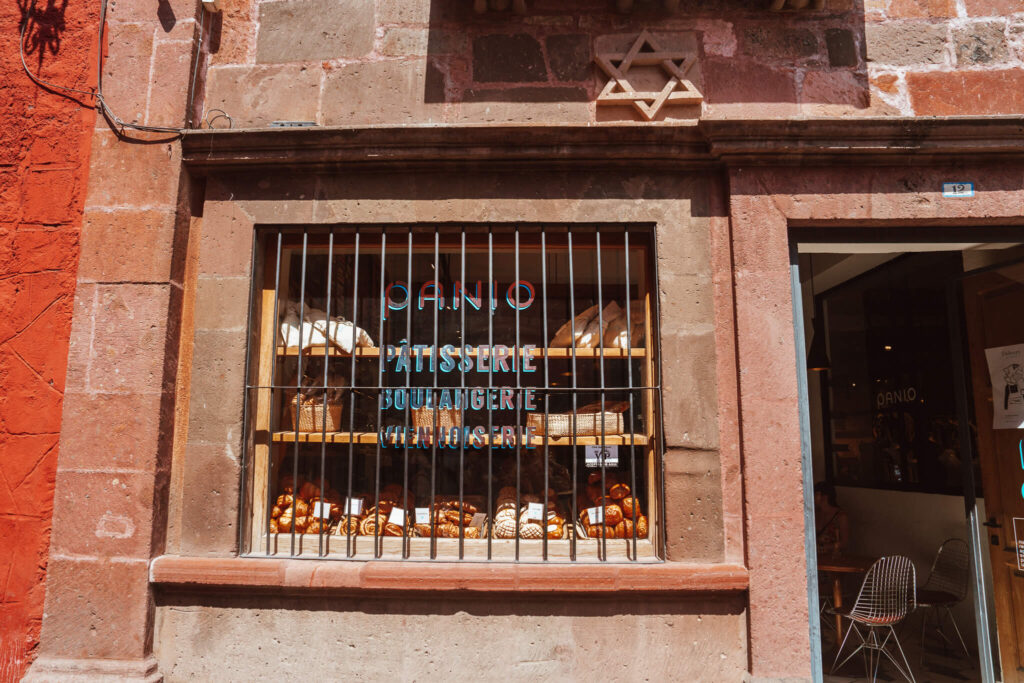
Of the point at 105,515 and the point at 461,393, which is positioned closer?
the point at 105,515

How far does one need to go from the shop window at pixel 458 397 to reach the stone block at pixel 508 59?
961mm

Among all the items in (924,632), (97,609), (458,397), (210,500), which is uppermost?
(458,397)

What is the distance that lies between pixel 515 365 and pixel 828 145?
219 centimetres

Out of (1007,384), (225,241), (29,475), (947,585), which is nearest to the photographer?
(29,475)

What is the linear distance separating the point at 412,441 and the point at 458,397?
0.39 m

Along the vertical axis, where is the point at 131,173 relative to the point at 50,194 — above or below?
above

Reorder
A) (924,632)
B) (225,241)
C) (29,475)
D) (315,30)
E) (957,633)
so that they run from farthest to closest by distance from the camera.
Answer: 1. (924,632)
2. (957,633)
3. (315,30)
4. (225,241)
5. (29,475)

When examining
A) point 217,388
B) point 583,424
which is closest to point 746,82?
point 583,424

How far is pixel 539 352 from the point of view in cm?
402

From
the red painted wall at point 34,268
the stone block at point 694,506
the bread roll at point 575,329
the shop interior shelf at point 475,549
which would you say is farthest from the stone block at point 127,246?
the stone block at point 694,506

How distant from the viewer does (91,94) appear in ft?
13.4

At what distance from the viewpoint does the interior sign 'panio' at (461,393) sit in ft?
12.9

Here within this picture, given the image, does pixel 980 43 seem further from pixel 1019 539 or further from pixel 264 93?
pixel 264 93

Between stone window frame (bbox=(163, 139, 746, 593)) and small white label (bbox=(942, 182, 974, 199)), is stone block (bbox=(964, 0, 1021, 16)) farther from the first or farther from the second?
stone window frame (bbox=(163, 139, 746, 593))
